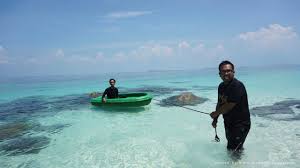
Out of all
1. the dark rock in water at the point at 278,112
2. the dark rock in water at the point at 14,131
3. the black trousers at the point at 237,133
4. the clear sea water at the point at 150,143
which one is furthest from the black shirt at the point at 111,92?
the black trousers at the point at 237,133

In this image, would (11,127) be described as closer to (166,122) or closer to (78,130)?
(78,130)

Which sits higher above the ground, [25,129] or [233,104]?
[233,104]

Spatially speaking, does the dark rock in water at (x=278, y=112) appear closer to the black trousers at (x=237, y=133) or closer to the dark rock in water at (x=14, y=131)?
the black trousers at (x=237, y=133)

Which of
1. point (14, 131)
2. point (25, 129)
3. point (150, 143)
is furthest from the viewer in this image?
point (25, 129)

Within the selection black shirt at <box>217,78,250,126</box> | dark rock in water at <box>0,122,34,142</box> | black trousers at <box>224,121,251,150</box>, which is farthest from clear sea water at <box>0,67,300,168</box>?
black shirt at <box>217,78,250,126</box>

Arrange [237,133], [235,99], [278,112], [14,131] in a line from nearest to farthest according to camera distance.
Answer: [235,99]
[237,133]
[14,131]
[278,112]

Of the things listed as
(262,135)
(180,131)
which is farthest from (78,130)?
(262,135)

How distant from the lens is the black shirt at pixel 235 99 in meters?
4.65

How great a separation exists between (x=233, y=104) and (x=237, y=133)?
31.5 inches

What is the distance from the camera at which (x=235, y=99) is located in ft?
15.2

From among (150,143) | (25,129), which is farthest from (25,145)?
(150,143)

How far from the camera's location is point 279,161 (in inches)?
267

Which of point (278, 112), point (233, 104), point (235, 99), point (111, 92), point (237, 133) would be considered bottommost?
point (278, 112)

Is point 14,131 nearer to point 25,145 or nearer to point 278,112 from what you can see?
point 25,145
